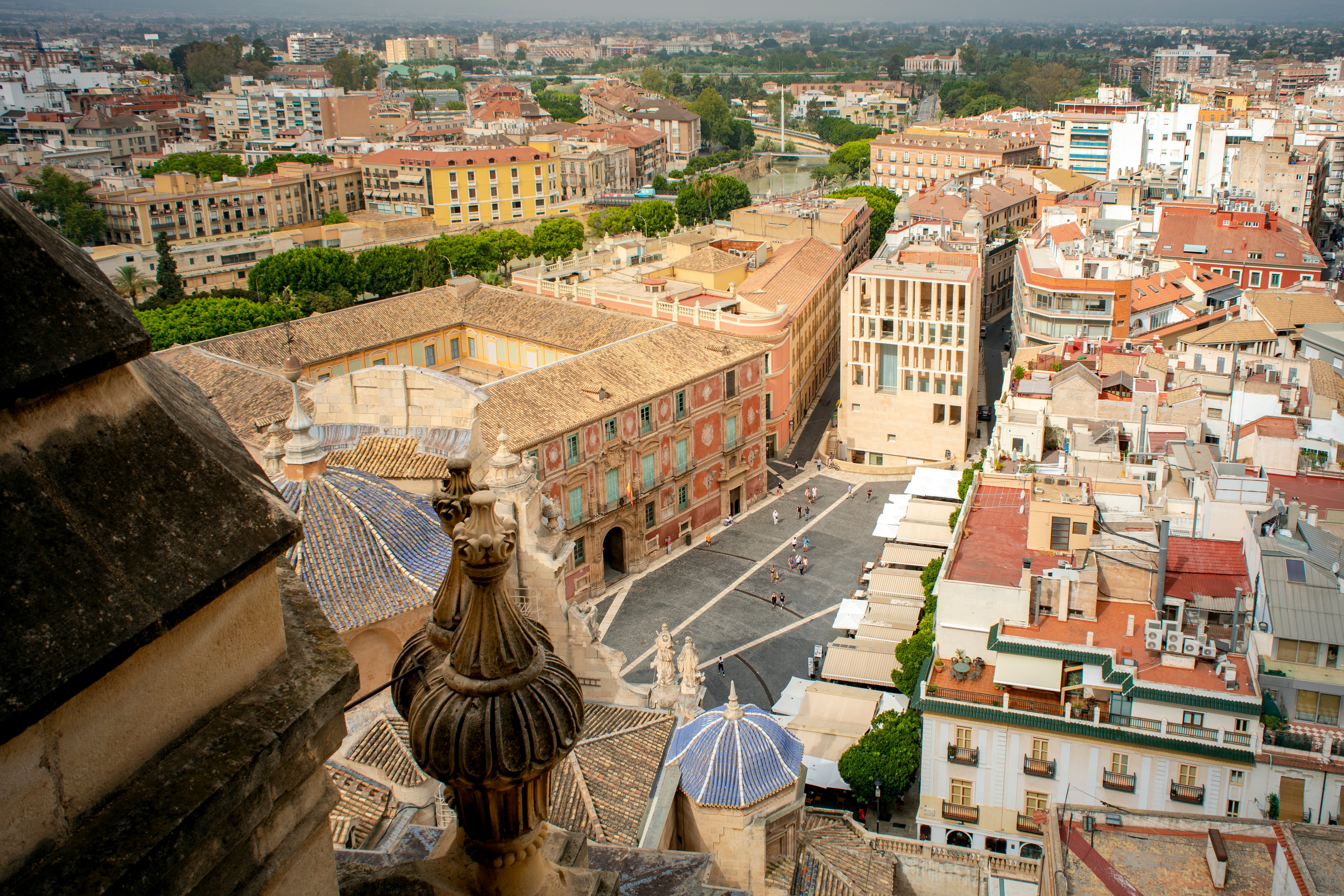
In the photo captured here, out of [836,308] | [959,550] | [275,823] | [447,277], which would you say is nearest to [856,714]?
[959,550]

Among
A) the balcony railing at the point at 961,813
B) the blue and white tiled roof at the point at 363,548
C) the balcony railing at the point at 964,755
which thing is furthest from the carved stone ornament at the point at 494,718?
the balcony railing at the point at 961,813

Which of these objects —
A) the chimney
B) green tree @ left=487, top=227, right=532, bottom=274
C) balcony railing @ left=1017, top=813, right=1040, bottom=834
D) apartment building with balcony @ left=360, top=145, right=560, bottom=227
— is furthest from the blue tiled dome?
apartment building with balcony @ left=360, top=145, right=560, bottom=227

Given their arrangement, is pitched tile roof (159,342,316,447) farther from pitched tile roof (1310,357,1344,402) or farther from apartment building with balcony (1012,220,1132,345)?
pitched tile roof (1310,357,1344,402)

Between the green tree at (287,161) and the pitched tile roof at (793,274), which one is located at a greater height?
the green tree at (287,161)

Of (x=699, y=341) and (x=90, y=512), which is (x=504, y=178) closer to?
(x=699, y=341)

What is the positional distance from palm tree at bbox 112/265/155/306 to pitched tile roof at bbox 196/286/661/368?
35.1 meters

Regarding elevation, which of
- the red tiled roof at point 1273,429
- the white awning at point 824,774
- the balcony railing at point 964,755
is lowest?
the white awning at point 824,774

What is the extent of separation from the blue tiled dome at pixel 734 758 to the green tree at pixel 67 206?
113601 millimetres

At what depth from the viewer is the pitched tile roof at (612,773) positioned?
20.9 metres

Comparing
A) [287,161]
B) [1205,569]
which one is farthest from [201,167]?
[1205,569]

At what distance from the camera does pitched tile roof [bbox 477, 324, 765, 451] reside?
5162 cm

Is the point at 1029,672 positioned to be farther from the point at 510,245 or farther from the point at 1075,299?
the point at 510,245

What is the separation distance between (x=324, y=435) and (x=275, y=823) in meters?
25.1

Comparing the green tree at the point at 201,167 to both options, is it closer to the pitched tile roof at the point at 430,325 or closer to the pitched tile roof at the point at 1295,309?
the pitched tile roof at the point at 430,325
